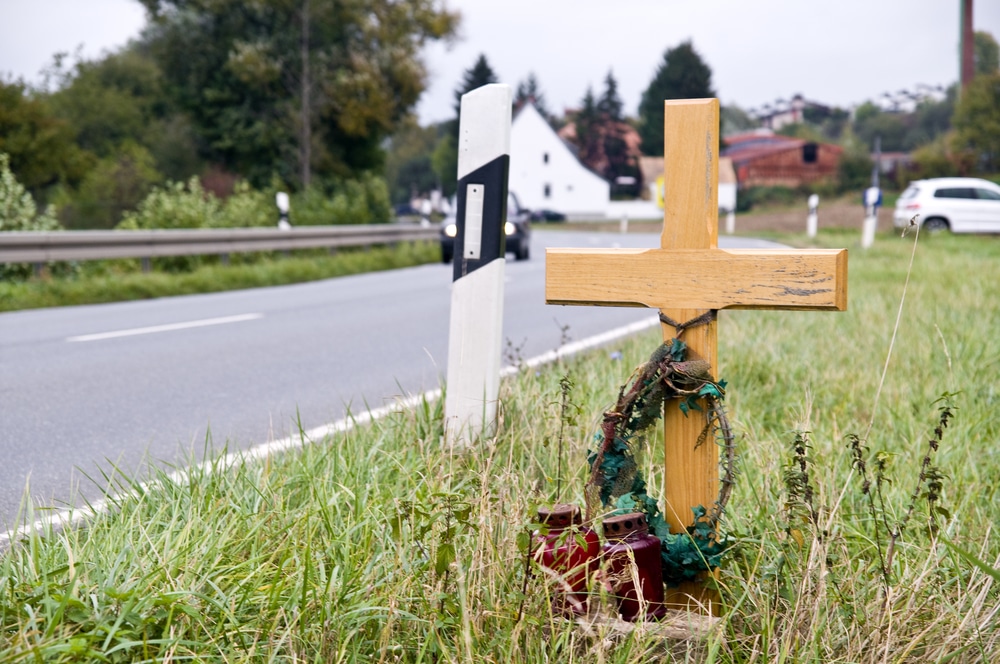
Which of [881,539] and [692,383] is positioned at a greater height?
[692,383]

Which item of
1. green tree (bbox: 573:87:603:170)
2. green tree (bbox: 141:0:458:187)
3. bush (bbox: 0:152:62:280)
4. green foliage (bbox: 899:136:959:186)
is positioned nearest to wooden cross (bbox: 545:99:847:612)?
bush (bbox: 0:152:62:280)

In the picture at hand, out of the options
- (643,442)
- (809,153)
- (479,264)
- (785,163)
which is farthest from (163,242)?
(809,153)

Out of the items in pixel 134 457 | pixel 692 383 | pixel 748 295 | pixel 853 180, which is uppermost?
pixel 853 180

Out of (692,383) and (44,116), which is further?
(44,116)

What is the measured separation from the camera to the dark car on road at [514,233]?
1809 cm

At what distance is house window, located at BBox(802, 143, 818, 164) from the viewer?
84.3m

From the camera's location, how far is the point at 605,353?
604 centimetres

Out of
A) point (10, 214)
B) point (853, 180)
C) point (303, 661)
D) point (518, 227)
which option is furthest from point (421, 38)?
point (853, 180)

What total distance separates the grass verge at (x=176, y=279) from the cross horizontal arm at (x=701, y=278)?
9380mm

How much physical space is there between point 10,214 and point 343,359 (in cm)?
864

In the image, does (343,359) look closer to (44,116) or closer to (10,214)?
(10,214)

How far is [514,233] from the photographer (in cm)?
1847

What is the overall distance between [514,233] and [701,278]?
A: 53.5 ft

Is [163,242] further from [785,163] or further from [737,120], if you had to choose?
[737,120]
